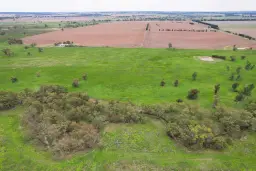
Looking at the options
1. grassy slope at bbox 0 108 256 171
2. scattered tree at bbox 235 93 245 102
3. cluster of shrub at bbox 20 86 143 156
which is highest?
scattered tree at bbox 235 93 245 102

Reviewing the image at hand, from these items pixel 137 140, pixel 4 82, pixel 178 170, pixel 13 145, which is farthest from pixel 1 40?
pixel 178 170

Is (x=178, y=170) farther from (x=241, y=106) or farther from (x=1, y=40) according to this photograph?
(x=1, y=40)

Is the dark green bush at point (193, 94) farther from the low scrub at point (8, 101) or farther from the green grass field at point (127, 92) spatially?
the low scrub at point (8, 101)

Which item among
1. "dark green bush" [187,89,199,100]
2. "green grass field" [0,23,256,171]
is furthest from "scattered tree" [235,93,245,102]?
"dark green bush" [187,89,199,100]

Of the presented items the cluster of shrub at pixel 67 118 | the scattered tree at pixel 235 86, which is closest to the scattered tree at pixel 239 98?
the scattered tree at pixel 235 86

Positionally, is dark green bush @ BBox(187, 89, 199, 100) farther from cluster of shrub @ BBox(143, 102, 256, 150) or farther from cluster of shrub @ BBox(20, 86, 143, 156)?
cluster of shrub @ BBox(20, 86, 143, 156)

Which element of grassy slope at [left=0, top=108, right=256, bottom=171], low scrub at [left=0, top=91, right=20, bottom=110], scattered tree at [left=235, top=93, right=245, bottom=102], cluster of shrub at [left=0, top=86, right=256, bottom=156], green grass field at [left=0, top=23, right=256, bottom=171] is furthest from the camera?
scattered tree at [left=235, top=93, right=245, bottom=102]

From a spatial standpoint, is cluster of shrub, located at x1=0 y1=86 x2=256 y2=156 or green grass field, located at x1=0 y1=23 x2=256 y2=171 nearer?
green grass field, located at x1=0 y1=23 x2=256 y2=171
